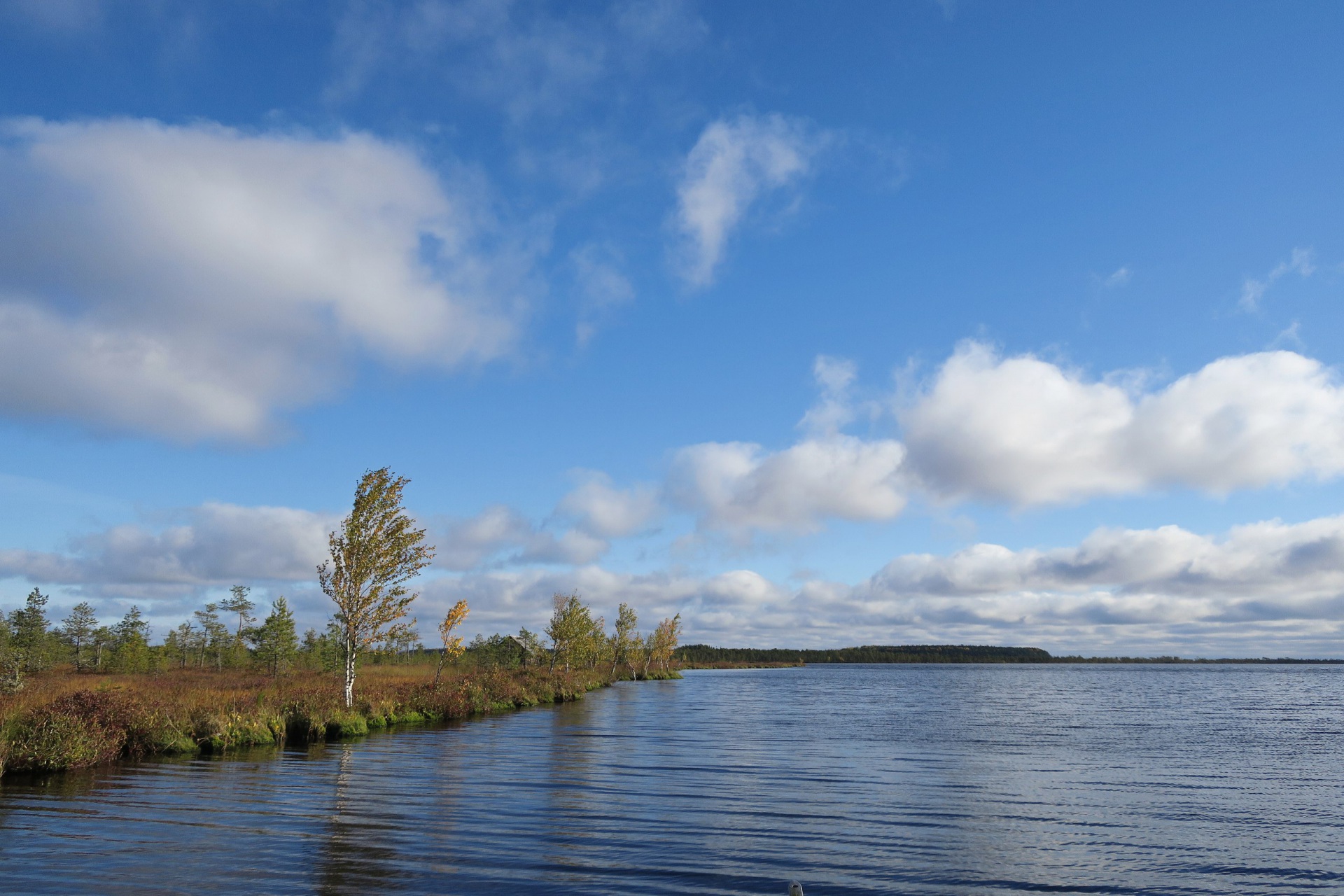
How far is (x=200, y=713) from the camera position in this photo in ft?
97.9

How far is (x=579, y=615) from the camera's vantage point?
94.9 meters

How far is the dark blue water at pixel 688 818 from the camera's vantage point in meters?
14.0

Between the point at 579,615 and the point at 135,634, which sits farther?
the point at 579,615

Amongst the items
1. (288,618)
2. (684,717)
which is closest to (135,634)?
(288,618)

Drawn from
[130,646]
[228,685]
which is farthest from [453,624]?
[130,646]

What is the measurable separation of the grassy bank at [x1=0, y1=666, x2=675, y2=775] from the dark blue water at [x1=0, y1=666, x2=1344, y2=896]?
1.49m

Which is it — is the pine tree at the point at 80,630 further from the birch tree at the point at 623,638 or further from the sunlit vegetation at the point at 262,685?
the birch tree at the point at 623,638

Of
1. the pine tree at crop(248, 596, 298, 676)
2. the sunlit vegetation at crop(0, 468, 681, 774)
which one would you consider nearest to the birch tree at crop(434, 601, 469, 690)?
the sunlit vegetation at crop(0, 468, 681, 774)

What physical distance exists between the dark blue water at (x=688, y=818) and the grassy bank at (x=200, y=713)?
1.49m

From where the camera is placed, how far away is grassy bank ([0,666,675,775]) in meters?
22.5

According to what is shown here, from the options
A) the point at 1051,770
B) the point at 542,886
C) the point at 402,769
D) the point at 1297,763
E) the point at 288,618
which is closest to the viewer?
the point at 542,886

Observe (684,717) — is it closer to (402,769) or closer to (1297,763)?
(402,769)

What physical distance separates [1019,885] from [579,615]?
83635 mm

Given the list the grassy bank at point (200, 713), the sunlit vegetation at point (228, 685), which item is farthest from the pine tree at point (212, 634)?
the grassy bank at point (200, 713)
